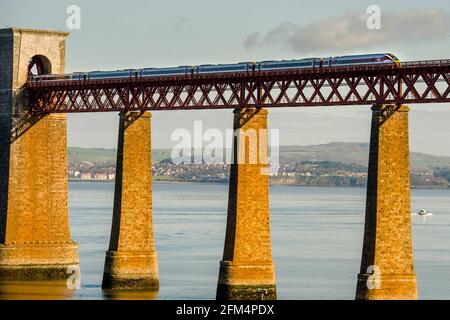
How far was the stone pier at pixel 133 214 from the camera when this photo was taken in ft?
286

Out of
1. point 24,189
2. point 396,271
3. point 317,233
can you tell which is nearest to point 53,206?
point 24,189

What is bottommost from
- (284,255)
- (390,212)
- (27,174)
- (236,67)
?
(284,255)

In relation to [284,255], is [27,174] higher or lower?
higher

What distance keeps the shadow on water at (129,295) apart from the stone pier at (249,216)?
6.38 meters

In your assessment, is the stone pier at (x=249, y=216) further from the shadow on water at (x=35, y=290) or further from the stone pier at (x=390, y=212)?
the shadow on water at (x=35, y=290)

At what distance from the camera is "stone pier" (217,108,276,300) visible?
3145 inches

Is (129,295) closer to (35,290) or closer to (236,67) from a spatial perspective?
(35,290)

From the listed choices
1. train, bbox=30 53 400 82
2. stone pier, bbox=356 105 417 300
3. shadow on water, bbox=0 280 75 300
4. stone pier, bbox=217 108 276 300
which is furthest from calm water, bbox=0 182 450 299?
stone pier, bbox=356 105 417 300

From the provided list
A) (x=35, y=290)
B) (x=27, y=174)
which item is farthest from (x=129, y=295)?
(x=27, y=174)

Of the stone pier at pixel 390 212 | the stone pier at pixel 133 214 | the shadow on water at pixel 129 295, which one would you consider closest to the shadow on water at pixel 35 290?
the shadow on water at pixel 129 295

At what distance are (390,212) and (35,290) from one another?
25539 millimetres

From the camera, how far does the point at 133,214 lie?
288ft

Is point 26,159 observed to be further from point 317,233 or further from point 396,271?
point 317,233

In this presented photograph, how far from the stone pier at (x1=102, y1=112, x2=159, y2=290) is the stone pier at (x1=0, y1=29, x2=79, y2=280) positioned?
27.7 feet
